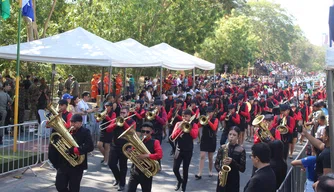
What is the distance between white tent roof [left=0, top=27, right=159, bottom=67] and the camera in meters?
14.1

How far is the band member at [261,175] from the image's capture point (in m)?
5.34

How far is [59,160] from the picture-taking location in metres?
7.53

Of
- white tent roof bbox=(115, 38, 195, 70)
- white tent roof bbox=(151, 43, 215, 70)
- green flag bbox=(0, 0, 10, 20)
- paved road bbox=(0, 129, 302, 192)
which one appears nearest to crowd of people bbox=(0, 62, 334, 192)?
paved road bbox=(0, 129, 302, 192)

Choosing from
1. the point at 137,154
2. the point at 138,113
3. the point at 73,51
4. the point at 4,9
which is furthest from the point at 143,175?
the point at 73,51

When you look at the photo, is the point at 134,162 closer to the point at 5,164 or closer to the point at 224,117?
the point at 5,164

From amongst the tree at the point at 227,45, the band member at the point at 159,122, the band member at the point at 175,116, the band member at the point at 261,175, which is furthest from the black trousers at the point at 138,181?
the tree at the point at 227,45

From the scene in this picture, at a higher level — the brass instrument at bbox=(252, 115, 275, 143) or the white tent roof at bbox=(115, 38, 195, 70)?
the white tent roof at bbox=(115, 38, 195, 70)

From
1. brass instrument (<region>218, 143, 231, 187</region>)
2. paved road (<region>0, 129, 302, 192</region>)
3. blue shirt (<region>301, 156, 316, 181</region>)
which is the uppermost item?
blue shirt (<region>301, 156, 316, 181</region>)

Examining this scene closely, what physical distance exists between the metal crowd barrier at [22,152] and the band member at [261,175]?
615 centimetres

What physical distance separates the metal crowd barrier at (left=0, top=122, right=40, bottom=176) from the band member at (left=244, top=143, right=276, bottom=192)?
6145 millimetres

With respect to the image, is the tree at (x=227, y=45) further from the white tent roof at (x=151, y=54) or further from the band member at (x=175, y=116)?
the band member at (x=175, y=116)

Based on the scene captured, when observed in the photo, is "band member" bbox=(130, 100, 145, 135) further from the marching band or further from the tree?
the tree

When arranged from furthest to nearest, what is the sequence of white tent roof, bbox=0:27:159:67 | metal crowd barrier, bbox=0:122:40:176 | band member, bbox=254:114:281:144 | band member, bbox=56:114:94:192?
1. white tent roof, bbox=0:27:159:67
2. metal crowd barrier, bbox=0:122:40:176
3. band member, bbox=254:114:281:144
4. band member, bbox=56:114:94:192

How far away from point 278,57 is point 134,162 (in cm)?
7411
